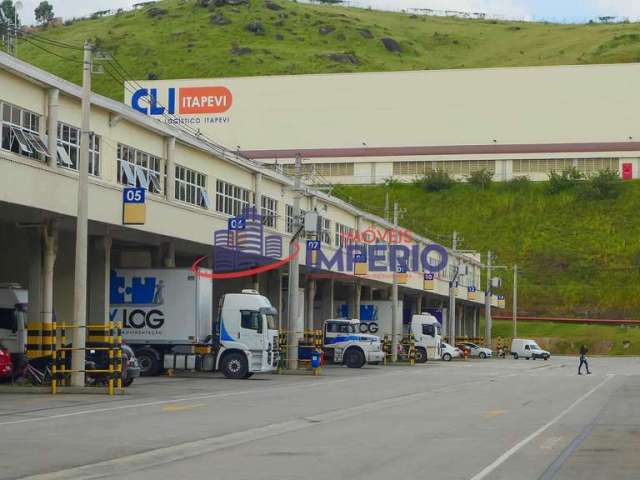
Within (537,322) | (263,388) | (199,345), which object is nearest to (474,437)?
(263,388)

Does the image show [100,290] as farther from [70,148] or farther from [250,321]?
[250,321]

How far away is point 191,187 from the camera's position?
176ft

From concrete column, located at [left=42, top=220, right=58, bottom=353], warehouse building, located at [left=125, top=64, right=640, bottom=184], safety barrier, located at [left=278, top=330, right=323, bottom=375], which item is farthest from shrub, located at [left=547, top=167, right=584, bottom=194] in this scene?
concrete column, located at [left=42, top=220, right=58, bottom=353]

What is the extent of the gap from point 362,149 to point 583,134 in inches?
952

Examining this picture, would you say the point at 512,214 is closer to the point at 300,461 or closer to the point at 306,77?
the point at 306,77

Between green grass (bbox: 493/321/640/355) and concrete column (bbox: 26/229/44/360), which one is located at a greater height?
concrete column (bbox: 26/229/44/360)

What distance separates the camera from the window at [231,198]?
5706 centimetres

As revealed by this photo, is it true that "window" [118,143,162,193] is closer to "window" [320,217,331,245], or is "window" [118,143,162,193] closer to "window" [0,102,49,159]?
"window" [0,102,49,159]

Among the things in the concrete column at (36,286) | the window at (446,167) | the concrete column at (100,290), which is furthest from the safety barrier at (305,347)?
the window at (446,167)

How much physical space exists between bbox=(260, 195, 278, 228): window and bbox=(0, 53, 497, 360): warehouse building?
76 millimetres

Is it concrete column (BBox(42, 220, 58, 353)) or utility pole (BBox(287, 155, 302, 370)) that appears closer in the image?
concrete column (BBox(42, 220, 58, 353))

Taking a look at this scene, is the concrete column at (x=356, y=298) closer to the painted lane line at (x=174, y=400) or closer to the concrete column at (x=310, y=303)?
the concrete column at (x=310, y=303)

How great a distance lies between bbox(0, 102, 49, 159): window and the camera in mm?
36969

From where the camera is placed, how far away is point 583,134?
5281 inches
